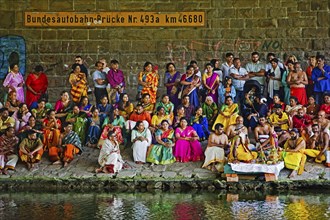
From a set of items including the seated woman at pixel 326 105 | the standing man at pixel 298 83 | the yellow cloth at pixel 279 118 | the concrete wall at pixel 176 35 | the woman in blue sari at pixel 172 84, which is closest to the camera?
the yellow cloth at pixel 279 118

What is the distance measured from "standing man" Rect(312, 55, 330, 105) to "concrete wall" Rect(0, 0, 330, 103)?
2.32 metres

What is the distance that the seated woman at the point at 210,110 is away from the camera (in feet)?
55.0

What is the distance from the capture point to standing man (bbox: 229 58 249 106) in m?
17.3

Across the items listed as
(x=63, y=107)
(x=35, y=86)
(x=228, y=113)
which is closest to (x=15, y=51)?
(x=35, y=86)

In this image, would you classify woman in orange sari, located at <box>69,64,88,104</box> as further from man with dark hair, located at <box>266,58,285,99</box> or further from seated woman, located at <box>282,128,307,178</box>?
seated woman, located at <box>282,128,307,178</box>

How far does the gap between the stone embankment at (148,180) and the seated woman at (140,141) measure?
0.61ft

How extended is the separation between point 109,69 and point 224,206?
5752 millimetres

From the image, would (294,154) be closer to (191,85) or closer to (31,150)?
(191,85)

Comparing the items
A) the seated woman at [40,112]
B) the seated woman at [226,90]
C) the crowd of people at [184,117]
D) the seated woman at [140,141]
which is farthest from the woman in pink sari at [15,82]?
the seated woman at [226,90]

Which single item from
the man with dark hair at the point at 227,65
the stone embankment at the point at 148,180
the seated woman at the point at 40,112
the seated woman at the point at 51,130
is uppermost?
the man with dark hair at the point at 227,65

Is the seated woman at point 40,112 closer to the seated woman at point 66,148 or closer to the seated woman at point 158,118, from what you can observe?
the seated woman at point 66,148

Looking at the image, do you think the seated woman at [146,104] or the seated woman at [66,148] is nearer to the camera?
the seated woman at [66,148]

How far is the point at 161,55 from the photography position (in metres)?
19.7

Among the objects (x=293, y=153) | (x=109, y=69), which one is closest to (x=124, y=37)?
(x=109, y=69)
